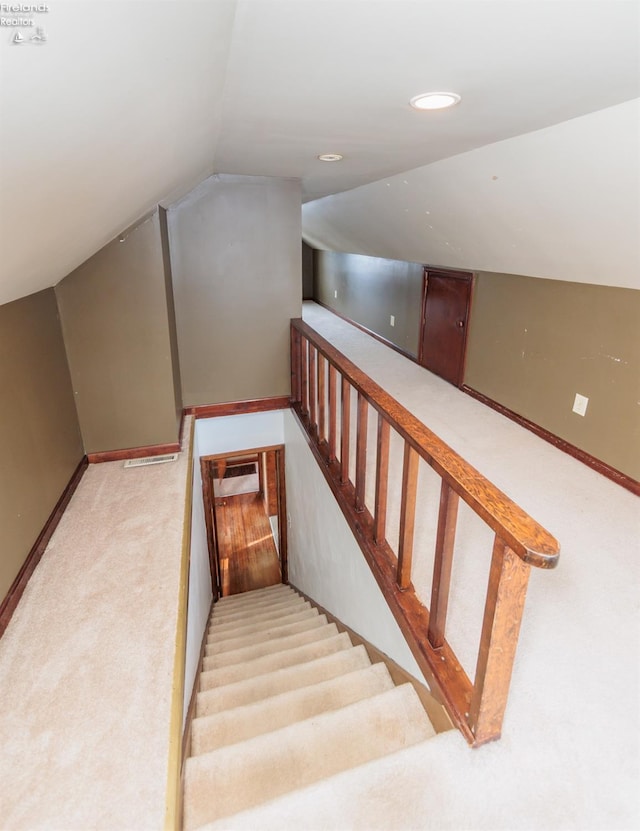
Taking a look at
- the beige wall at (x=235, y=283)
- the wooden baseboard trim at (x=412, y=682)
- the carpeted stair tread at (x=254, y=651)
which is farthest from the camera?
the beige wall at (x=235, y=283)

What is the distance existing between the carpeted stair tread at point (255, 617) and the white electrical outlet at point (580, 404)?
2386 mm

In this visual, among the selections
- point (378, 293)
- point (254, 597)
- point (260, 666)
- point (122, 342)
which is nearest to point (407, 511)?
point (260, 666)

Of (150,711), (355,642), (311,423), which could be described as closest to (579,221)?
(311,423)

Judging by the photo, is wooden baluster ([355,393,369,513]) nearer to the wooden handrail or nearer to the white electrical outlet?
the wooden handrail

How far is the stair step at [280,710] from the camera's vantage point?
165 centimetres

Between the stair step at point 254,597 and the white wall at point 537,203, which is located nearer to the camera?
the white wall at point 537,203

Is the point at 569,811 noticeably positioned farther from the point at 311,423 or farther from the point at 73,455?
the point at 73,455

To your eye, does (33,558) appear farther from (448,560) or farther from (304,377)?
→ (304,377)

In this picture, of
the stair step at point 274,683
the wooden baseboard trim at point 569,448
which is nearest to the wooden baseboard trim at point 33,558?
the stair step at point 274,683

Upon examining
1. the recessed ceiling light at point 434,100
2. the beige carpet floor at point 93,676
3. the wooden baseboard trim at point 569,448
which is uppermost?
the recessed ceiling light at point 434,100

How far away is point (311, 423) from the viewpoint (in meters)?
3.63

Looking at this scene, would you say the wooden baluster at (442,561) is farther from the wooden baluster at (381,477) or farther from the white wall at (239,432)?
the white wall at (239,432)

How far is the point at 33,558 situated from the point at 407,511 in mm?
1891

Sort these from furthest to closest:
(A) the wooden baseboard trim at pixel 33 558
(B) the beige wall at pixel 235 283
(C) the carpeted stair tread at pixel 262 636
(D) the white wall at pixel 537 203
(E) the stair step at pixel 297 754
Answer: (B) the beige wall at pixel 235 283
(C) the carpeted stair tread at pixel 262 636
(A) the wooden baseboard trim at pixel 33 558
(D) the white wall at pixel 537 203
(E) the stair step at pixel 297 754
